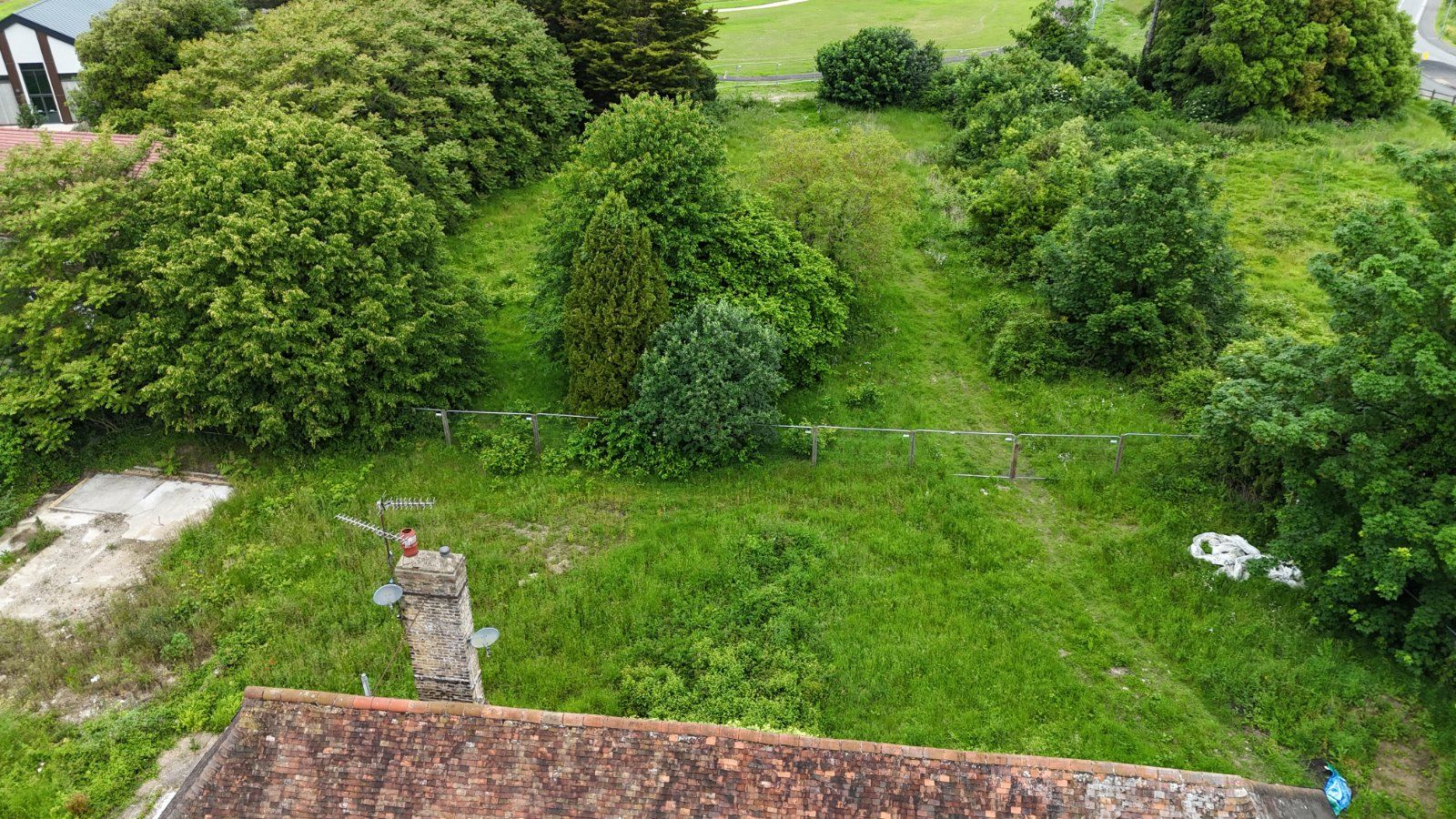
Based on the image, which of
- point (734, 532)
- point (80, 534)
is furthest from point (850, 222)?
point (80, 534)

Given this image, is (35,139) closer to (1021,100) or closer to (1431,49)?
(1021,100)

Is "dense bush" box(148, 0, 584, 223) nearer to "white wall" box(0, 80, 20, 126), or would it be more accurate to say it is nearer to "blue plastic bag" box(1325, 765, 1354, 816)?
"white wall" box(0, 80, 20, 126)

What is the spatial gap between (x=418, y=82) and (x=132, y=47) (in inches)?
410

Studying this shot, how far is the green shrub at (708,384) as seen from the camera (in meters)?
19.2

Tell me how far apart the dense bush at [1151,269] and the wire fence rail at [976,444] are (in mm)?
3156

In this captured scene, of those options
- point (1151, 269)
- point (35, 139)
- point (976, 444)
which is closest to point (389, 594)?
point (976, 444)

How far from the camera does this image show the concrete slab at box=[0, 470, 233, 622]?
1709 cm

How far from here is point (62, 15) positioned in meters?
39.2

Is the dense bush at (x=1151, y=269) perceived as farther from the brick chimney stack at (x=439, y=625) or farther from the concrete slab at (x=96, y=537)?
the concrete slab at (x=96, y=537)

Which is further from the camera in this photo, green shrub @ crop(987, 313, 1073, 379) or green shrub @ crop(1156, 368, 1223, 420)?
green shrub @ crop(987, 313, 1073, 379)

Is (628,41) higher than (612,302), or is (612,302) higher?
(628,41)

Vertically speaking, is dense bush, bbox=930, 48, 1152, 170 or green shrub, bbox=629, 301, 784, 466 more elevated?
dense bush, bbox=930, 48, 1152, 170

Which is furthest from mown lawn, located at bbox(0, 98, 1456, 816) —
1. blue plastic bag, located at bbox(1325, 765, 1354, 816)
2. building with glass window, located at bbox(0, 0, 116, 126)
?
building with glass window, located at bbox(0, 0, 116, 126)

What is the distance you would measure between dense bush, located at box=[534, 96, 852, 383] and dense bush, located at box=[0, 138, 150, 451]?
9.05m
